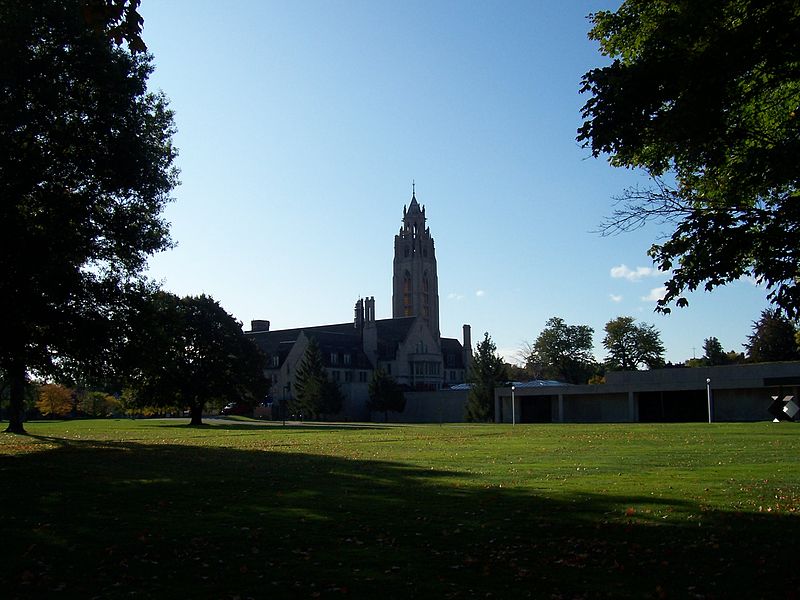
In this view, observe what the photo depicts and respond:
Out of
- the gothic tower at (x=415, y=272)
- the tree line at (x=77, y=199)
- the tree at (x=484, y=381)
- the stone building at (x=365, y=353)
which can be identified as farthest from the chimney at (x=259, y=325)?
the tree line at (x=77, y=199)

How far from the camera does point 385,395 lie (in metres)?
89.5

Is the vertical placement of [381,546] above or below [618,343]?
below

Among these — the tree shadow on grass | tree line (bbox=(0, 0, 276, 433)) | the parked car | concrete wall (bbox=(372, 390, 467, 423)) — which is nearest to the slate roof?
the parked car

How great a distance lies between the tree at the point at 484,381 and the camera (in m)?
75.9

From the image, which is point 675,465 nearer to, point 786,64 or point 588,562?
point 786,64

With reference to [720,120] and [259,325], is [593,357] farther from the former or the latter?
[720,120]

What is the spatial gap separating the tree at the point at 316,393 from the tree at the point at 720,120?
247ft

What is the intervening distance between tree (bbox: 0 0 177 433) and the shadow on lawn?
8419mm

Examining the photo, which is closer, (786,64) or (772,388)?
(786,64)

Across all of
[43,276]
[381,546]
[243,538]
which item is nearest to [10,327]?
[43,276]

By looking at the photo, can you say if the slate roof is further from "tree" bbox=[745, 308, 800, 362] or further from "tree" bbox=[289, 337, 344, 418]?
"tree" bbox=[745, 308, 800, 362]

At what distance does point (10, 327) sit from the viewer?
22688 millimetres

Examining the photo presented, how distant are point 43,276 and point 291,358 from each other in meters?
86.8

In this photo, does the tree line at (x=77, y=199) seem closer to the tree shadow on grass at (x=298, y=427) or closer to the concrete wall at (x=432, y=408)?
the tree shadow on grass at (x=298, y=427)
